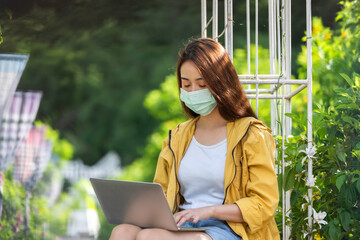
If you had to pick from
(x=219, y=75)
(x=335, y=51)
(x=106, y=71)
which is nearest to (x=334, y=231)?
(x=219, y=75)

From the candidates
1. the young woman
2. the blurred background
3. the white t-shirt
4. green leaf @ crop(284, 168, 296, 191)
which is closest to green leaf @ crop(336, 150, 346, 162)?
green leaf @ crop(284, 168, 296, 191)

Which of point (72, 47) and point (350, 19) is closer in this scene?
point (350, 19)

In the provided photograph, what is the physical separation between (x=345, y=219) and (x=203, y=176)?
551 mm

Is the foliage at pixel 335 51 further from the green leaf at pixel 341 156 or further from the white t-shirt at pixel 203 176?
the white t-shirt at pixel 203 176

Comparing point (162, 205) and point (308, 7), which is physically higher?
point (308, 7)

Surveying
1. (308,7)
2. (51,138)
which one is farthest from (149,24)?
(308,7)

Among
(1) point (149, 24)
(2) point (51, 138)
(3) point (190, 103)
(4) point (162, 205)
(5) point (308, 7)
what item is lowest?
(2) point (51, 138)

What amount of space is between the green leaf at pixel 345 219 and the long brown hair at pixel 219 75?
48 centimetres

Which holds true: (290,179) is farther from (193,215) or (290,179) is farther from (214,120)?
(193,215)

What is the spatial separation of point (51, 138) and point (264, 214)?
824 centimetres

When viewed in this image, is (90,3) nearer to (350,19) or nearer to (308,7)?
(350,19)

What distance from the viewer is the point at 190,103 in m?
1.88

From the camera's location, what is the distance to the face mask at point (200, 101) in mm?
1861

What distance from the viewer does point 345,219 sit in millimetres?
2041
